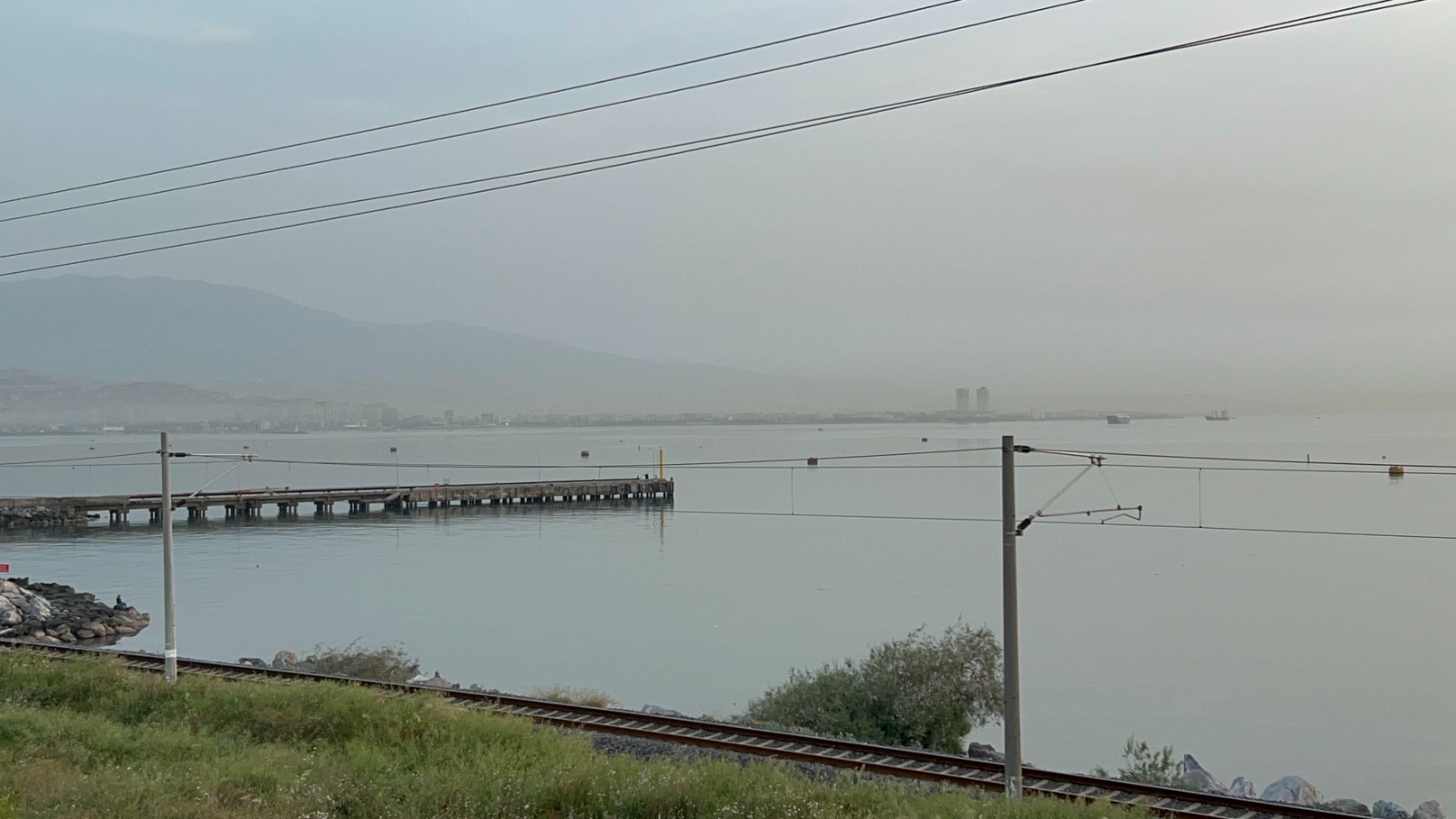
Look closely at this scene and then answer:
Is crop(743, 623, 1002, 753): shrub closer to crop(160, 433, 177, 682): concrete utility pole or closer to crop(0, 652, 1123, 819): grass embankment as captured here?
crop(0, 652, 1123, 819): grass embankment

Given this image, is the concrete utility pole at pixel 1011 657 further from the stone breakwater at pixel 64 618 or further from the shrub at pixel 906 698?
the stone breakwater at pixel 64 618

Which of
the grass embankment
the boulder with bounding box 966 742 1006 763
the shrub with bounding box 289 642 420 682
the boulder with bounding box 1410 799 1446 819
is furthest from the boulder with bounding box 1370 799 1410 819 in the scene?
the shrub with bounding box 289 642 420 682

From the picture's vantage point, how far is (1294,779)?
14562mm

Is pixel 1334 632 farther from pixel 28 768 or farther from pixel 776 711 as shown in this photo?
pixel 28 768

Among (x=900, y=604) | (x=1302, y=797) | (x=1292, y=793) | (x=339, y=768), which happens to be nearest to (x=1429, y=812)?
(x=1302, y=797)

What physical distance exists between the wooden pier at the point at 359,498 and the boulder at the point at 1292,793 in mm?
56292

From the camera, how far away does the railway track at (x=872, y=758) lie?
10781 mm

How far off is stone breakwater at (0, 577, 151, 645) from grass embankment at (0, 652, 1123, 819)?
50.0 feet

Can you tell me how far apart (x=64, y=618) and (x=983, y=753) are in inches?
976

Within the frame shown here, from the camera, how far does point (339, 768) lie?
9906 mm

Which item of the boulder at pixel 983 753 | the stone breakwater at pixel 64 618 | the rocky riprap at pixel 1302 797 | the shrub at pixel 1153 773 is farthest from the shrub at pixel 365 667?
the rocky riprap at pixel 1302 797

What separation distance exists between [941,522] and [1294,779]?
43.6 m

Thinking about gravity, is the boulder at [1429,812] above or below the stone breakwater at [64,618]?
above

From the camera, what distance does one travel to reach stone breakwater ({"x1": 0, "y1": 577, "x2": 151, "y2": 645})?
27859 millimetres
